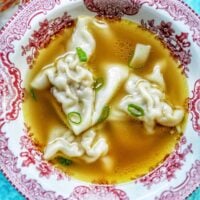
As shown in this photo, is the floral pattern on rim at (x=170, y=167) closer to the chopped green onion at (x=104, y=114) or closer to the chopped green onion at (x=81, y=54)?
the chopped green onion at (x=104, y=114)

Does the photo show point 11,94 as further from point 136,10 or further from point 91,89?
point 136,10

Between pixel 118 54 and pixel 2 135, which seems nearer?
pixel 2 135

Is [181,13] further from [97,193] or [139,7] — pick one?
[97,193]

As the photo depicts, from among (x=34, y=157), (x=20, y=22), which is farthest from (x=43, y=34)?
(x=34, y=157)

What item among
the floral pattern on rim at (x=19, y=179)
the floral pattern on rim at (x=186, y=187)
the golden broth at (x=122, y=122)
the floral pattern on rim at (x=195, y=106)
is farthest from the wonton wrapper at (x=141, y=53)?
the floral pattern on rim at (x=19, y=179)

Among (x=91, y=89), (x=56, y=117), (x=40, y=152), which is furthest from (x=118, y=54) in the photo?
(x=40, y=152)

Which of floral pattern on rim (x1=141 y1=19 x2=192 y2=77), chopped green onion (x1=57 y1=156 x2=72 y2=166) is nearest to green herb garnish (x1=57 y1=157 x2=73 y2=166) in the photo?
chopped green onion (x1=57 y1=156 x2=72 y2=166)
